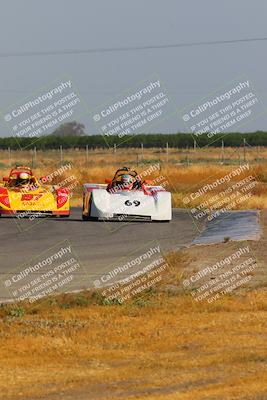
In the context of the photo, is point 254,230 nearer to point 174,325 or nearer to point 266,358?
point 174,325

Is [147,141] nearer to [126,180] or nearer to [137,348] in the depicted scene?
[126,180]

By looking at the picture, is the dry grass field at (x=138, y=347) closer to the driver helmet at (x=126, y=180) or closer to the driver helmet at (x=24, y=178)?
the driver helmet at (x=126, y=180)

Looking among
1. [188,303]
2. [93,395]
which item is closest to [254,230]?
[188,303]

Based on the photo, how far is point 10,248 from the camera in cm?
2228

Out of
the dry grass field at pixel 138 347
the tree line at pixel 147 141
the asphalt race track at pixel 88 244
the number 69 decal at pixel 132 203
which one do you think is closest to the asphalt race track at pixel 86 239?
the asphalt race track at pixel 88 244

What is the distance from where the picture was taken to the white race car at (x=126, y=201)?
28.2 m

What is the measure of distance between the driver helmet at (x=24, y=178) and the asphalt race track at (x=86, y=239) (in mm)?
1089

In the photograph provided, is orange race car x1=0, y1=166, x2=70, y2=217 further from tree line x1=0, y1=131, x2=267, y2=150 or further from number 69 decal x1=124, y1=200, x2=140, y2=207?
tree line x1=0, y1=131, x2=267, y2=150

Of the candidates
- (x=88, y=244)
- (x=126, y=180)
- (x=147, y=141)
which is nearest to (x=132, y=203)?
(x=126, y=180)

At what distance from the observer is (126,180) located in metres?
28.9

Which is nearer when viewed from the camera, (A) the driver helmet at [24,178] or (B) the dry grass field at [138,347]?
(B) the dry grass field at [138,347]

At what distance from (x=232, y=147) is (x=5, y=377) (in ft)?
353

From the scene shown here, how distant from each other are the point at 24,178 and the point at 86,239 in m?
5.89

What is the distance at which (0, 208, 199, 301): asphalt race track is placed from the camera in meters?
19.3
